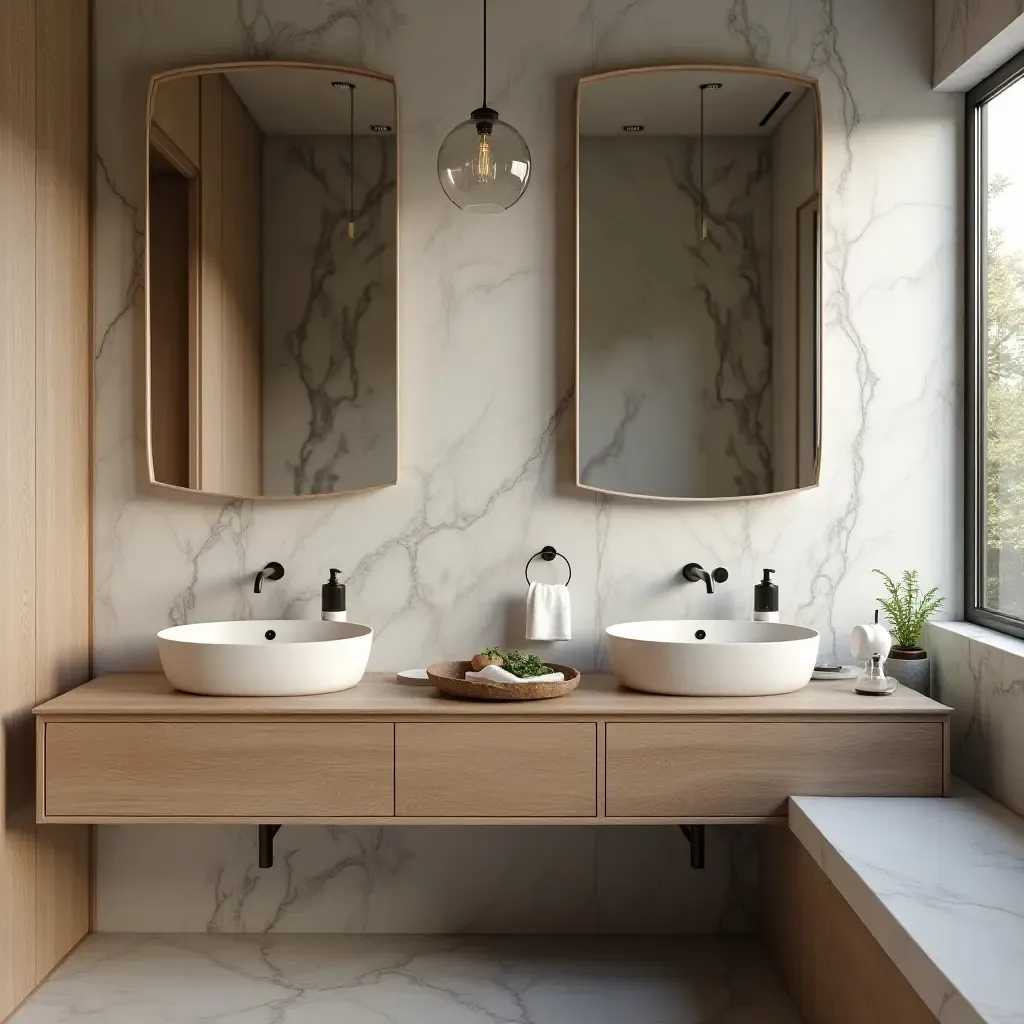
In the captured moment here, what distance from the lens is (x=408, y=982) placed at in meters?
2.66

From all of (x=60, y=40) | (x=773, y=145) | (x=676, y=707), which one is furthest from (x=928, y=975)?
(x=60, y=40)

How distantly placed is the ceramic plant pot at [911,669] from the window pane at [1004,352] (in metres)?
0.23

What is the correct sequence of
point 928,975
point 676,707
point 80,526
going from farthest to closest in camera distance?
point 80,526, point 676,707, point 928,975

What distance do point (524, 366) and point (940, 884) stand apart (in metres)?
1.60

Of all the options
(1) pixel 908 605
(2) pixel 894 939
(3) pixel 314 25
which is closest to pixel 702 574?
(1) pixel 908 605

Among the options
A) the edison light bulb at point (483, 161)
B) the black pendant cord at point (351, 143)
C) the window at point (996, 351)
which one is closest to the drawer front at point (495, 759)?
the window at point (996, 351)

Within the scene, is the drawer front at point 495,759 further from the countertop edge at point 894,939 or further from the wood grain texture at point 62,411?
the wood grain texture at point 62,411

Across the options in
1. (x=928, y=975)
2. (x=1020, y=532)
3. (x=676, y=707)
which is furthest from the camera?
(x=1020, y=532)

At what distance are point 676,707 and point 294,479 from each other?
1160mm

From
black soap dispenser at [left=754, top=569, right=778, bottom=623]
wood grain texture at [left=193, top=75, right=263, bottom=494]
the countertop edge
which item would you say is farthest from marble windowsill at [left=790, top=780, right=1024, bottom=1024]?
wood grain texture at [left=193, top=75, right=263, bottom=494]

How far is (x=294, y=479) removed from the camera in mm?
2850

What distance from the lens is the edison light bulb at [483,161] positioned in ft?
8.07

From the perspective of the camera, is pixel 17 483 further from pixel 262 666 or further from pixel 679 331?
pixel 679 331

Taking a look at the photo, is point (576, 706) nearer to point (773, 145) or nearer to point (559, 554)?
point (559, 554)
